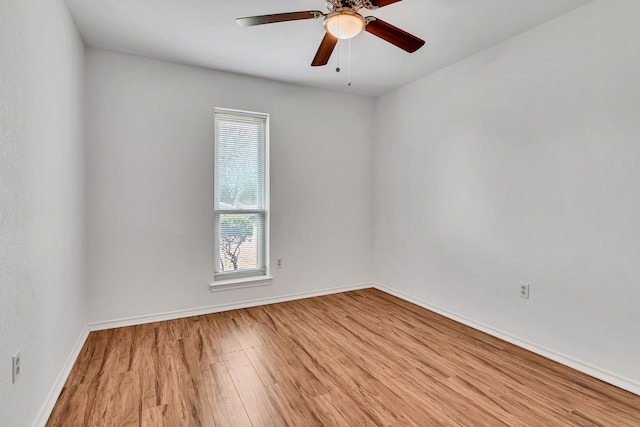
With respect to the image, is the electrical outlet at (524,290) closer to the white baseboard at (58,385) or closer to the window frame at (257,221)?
the window frame at (257,221)

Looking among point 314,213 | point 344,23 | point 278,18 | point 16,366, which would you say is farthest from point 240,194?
point 16,366

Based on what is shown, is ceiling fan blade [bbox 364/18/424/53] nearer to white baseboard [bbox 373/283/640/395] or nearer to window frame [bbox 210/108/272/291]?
window frame [bbox 210/108/272/291]

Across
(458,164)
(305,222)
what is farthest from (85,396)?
(458,164)

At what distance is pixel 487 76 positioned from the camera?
3002 millimetres

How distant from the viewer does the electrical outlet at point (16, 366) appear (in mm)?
1397

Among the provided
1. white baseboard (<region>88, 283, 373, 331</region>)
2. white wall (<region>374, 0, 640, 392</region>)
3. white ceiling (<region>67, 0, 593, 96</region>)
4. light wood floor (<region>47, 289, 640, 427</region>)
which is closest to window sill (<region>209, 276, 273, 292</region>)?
white baseboard (<region>88, 283, 373, 331</region>)

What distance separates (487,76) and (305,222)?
8.13 ft

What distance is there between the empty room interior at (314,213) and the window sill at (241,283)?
1.2 inches

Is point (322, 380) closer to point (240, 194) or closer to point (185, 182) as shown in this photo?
point (240, 194)

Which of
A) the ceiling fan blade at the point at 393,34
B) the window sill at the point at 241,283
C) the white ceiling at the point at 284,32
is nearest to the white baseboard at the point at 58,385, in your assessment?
the window sill at the point at 241,283

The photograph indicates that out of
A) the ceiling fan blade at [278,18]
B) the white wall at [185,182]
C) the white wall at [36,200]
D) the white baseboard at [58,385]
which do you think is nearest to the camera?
the white wall at [36,200]

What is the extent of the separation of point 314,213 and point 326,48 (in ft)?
7.26

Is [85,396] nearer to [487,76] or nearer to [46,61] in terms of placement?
[46,61]

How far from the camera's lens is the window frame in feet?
11.7
